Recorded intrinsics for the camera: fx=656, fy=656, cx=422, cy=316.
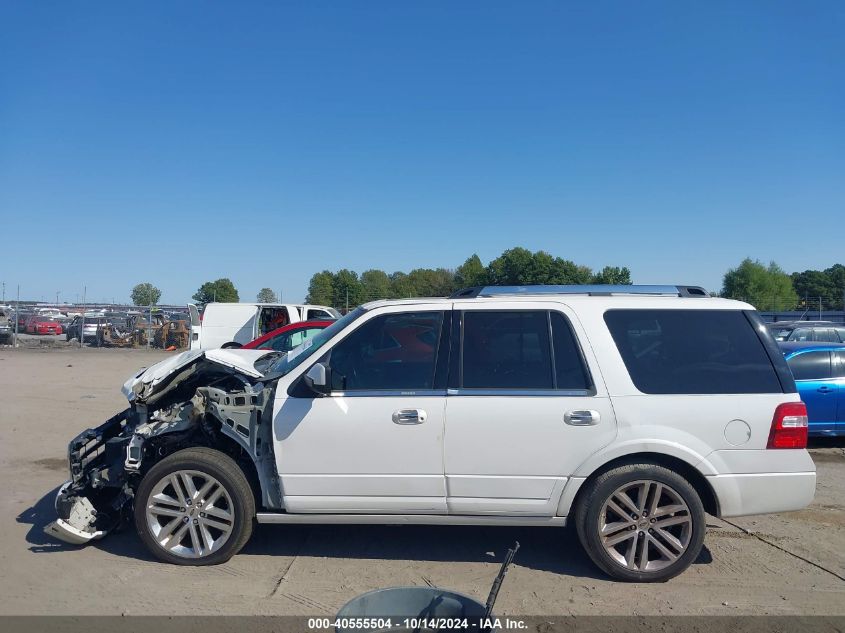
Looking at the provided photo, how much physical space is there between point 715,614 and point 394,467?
7.38 feet

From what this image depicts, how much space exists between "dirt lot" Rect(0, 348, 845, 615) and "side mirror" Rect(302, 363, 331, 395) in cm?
133

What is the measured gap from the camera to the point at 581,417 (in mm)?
4555

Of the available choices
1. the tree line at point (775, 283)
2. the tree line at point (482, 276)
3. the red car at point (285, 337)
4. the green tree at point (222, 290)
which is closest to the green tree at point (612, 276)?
the tree line at point (482, 276)

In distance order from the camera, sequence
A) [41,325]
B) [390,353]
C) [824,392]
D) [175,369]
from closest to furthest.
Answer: [390,353]
[175,369]
[824,392]
[41,325]

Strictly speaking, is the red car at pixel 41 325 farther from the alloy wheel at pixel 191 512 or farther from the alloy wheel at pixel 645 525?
the alloy wheel at pixel 645 525

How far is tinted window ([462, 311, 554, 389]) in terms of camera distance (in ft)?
15.5

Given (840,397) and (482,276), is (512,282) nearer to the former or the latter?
(482,276)

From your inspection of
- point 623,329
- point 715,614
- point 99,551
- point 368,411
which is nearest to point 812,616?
point 715,614

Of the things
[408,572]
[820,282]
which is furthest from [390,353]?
[820,282]

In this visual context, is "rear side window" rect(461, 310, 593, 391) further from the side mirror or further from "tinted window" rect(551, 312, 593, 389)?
the side mirror

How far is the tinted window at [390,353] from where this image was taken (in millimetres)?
4766

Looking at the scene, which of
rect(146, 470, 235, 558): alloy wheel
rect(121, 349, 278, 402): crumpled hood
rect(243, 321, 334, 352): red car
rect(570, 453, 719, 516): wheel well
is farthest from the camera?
rect(243, 321, 334, 352): red car

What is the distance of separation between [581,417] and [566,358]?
17.6 inches

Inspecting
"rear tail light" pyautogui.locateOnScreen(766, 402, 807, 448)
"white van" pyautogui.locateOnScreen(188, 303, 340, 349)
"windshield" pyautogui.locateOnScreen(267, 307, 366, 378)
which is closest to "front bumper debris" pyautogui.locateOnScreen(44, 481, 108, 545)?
"windshield" pyautogui.locateOnScreen(267, 307, 366, 378)
